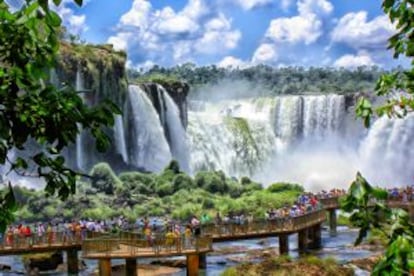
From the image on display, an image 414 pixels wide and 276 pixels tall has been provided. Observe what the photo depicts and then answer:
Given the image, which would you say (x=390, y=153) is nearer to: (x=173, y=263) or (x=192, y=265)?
(x=173, y=263)

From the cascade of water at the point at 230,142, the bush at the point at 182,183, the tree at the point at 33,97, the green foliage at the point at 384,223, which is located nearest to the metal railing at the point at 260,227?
the bush at the point at 182,183

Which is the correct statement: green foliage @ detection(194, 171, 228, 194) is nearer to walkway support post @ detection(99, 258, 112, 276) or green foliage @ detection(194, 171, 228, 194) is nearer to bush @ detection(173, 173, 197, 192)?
bush @ detection(173, 173, 197, 192)

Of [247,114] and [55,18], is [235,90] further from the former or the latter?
[55,18]

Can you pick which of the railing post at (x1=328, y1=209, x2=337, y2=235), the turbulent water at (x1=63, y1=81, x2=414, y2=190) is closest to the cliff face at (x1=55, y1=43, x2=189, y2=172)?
the turbulent water at (x1=63, y1=81, x2=414, y2=190)

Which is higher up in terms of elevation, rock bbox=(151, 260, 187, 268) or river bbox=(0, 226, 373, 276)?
rock bbox=(151, 260, 187, 268)

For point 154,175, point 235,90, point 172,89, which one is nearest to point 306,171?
point 172,89

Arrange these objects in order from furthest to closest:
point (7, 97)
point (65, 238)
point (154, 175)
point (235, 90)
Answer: point (235, 90), point (154, 175), point (65, 238), point (7, 97)
